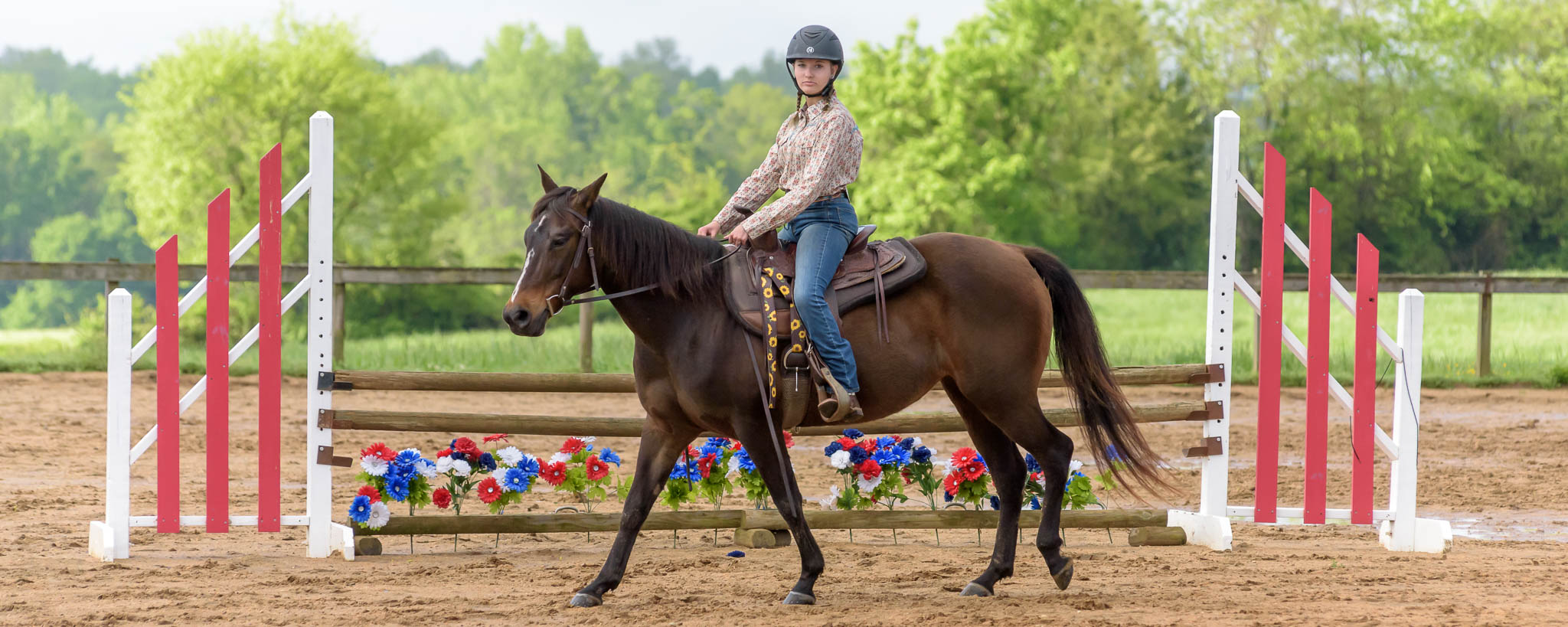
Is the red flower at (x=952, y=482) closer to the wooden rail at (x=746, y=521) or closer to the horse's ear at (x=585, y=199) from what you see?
the wooden rail at (x=746, y=521)

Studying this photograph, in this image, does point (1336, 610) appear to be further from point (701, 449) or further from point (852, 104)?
point (852, 104)

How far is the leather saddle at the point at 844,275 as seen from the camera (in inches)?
183

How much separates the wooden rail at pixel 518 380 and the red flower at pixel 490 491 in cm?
45

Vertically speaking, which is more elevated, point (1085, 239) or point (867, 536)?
point (1085, 239)

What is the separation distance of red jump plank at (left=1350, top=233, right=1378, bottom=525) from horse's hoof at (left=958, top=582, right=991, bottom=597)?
2.05 m

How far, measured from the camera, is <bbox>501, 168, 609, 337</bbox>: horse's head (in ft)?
14.0

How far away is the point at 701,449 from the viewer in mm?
5992

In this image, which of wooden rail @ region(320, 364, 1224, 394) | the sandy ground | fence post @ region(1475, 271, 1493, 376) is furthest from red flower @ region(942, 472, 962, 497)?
fence post @ region(1475, 271, 1493, 376)

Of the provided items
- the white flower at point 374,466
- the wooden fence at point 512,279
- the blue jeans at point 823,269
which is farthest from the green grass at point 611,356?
the blue jeans at point 823,269

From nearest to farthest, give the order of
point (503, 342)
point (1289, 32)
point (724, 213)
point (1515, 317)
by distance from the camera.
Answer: point (724, 213)
point (503, 342)
point (1515, 317)
point (1289, 32)

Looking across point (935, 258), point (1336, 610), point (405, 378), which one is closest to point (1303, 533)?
point (1336, 610)

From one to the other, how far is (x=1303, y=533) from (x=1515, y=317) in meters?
19.7

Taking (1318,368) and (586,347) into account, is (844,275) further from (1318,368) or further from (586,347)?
(586,347)

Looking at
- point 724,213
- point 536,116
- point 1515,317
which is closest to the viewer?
point 724,213
